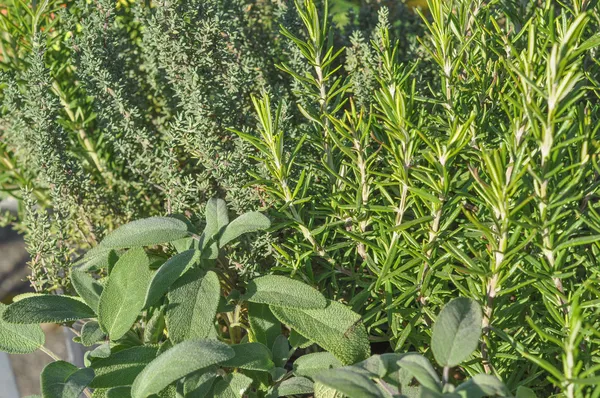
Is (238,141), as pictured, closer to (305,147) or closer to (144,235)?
A: (305,147)

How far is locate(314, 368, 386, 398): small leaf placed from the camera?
60cm

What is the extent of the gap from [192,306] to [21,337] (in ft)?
0.82

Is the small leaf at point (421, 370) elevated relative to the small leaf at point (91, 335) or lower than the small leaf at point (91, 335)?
lower

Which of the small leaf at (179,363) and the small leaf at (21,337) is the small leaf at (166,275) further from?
the small leaf at (21,337)

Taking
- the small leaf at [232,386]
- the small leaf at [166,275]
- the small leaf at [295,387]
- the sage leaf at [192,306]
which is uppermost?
the small leaf at [166,275]

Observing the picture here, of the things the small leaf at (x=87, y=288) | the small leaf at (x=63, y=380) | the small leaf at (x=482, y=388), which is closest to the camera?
the small leaf at (x=482, y=388)

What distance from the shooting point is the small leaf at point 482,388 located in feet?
1.95

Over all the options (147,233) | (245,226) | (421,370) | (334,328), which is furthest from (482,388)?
(147,233)

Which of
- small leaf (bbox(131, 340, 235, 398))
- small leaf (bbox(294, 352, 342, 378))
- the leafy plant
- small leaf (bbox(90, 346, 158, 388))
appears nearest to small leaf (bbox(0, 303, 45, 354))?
the leafy plant

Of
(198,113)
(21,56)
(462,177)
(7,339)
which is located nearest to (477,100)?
(462,177)

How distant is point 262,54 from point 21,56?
21.6 inches

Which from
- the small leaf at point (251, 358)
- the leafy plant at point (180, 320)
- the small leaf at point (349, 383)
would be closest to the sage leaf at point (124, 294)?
the leafy plant at point (180, 320)

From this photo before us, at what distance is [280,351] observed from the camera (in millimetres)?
816

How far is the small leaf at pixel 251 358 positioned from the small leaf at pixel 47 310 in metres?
0.21
